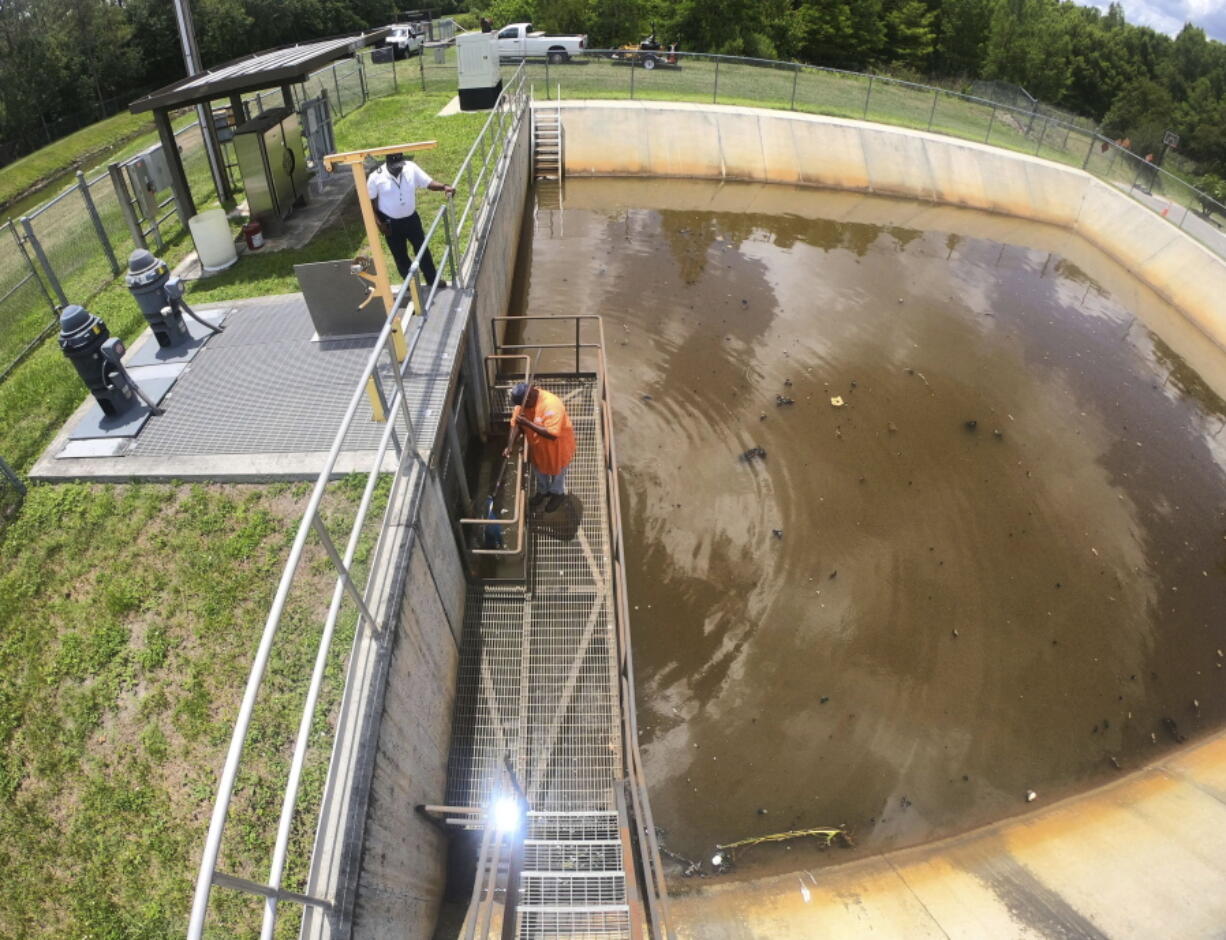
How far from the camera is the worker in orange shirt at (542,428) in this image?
22.7 feet

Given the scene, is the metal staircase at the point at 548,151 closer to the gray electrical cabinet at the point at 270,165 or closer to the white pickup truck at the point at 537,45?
the white pickup truck at the point at 537,45

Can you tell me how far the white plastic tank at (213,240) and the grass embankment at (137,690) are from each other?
155 inches

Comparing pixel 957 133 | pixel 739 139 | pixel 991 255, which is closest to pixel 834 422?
pixel 991 255

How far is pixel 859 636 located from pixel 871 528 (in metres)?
1.92

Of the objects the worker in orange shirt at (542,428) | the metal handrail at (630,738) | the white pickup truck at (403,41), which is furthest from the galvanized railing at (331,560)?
the white pickup truck at (403,41)

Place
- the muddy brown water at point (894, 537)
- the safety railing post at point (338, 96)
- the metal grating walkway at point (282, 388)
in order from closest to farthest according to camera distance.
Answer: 1. the metal grating walkway at point (282, 388)
2. the muddy brown water at point (894, 537)
3. the safety railing post at point (338, 96)

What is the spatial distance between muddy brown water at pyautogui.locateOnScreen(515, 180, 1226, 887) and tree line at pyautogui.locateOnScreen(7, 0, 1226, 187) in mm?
24479

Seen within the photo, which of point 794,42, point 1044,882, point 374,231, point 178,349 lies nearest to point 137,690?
point 374,231

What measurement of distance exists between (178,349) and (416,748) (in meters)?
5.72

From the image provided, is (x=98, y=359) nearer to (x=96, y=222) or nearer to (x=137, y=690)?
(x=137, y=690)

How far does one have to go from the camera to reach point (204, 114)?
38.8 ft

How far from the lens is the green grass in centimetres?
2739

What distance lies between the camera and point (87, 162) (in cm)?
3088

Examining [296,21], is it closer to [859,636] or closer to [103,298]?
[103,298]
